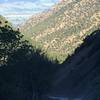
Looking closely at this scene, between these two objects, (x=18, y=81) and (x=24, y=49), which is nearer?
(x=18, y=81)

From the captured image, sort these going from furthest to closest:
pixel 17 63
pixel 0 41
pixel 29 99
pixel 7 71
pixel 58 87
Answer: pixel 58 87 → pixel 0 41 → pixel 17 63 → pixel 29 99 → pixel 7 71

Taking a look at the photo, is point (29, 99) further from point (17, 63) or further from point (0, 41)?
point (0, 41)

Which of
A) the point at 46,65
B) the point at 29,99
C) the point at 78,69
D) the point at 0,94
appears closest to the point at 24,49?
the point at 46,65

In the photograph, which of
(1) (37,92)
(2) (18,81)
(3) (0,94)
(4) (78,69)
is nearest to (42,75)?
(1) (37,92)

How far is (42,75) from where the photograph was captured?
2279 inches

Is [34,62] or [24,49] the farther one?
[24,49]

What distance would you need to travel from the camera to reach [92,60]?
328ft

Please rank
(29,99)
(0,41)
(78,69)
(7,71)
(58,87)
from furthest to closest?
(78,69) → (58,87) → (0,41) → (29,99) → (7,71)

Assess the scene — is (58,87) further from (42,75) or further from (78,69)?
(42,75)

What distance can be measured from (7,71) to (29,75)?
637cm

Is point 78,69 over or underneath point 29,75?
over

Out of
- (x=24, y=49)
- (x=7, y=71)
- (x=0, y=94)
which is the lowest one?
(x=0, y=94)

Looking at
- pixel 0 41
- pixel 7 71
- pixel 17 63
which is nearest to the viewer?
pixel 7 71

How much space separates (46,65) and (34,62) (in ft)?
12.2
